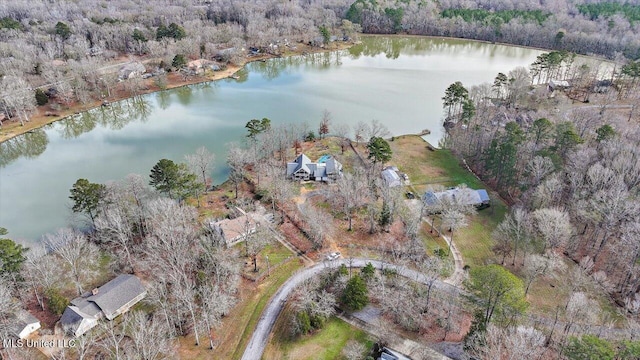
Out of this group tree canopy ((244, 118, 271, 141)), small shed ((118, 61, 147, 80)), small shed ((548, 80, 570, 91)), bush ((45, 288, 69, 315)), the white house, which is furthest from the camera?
small shed ((118, 61, 147, 80))

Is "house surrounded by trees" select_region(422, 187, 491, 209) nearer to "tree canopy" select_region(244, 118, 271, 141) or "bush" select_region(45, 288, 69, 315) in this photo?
"tree canopy" select_region(244, 118, 271, 141)

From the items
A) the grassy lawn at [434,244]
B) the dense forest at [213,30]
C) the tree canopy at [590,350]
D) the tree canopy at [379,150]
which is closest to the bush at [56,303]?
the grassy lawn at [434,244]

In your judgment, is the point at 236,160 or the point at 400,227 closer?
the point at 400,227

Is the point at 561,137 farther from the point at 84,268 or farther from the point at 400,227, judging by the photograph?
the point at 84,268

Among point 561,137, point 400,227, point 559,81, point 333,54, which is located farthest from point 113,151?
point 559,81

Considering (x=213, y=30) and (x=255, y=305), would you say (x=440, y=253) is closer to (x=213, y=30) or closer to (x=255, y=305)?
(x=255, y=305)

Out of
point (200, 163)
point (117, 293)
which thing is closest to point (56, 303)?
point (117, 293)

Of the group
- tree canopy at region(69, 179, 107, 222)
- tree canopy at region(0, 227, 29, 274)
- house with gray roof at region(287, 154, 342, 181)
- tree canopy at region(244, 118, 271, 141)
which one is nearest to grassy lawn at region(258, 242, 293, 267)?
house with gray roof at region(287, 154, 342, 181)

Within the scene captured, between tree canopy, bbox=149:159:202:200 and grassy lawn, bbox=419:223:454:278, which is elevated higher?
tree canopy, bbox=149:159:202:200
